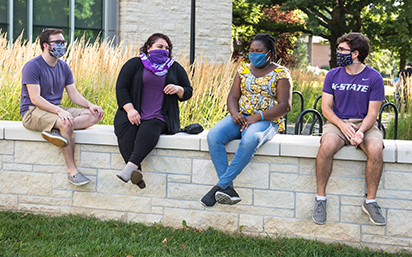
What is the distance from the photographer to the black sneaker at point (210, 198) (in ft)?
11.9

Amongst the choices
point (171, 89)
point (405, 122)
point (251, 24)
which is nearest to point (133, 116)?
point (171, 89)

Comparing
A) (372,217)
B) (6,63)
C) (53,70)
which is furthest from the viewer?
(6,63)

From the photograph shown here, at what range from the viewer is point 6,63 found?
5.40 meters

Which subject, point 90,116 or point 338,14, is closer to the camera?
point 90,116

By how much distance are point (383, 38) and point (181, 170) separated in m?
14.6

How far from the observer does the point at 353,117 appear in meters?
3.71

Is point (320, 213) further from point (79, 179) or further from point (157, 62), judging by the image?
point (79, 179)

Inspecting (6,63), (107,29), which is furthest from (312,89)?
(6,63)

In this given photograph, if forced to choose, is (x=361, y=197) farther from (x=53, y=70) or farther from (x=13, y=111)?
(x=13, y=111)

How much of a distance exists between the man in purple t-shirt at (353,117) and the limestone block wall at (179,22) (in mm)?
7317

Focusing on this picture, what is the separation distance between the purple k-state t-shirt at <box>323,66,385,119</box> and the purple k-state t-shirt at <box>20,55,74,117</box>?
2.42 m

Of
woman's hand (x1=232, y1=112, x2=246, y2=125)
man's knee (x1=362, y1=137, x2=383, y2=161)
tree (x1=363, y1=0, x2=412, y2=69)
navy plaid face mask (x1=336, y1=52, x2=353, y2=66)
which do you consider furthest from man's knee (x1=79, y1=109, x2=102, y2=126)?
tree (x1=363, y1=0, x2=412, y2=69)

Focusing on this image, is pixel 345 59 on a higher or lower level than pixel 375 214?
higher

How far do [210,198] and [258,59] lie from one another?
48.6 inches
